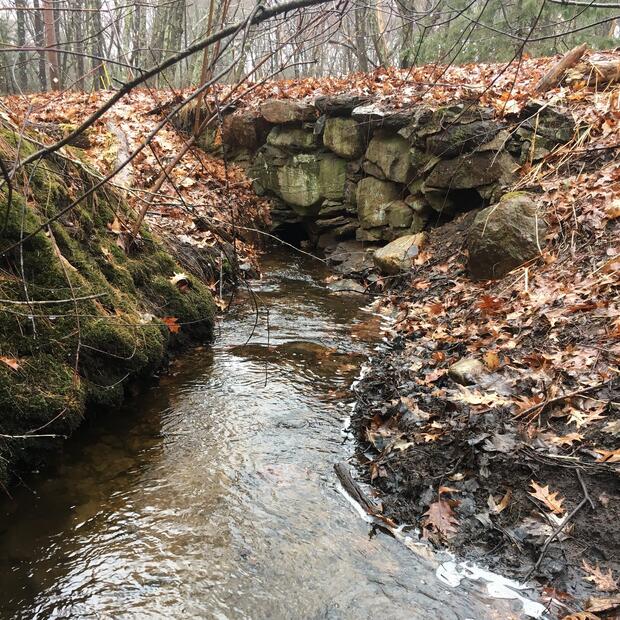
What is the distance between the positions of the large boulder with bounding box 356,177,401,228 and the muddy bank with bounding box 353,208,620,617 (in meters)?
4.63

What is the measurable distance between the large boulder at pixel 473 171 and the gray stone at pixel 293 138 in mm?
3040

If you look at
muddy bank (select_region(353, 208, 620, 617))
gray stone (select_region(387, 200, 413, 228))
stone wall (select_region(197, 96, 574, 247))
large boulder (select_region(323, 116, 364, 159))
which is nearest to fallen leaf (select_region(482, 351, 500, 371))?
muddy bank (select_region(353, 208, 620, 617))

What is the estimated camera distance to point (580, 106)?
22.8 ft

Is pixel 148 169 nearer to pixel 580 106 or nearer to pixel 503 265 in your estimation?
pixel 503 265

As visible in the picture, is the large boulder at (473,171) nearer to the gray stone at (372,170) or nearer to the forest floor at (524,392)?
the forest floor at (524,392)

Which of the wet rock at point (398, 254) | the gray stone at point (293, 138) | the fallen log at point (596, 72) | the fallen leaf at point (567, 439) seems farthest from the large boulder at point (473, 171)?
the fallen leaf at point (567, 439)

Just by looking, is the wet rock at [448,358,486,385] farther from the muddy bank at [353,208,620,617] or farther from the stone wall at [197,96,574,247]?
the stone wall at [197,96,574,247]

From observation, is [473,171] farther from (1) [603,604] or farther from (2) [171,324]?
(1) [603,604]

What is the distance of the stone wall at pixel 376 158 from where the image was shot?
7.18 m

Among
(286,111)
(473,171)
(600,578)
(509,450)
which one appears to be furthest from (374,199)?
(600,578)

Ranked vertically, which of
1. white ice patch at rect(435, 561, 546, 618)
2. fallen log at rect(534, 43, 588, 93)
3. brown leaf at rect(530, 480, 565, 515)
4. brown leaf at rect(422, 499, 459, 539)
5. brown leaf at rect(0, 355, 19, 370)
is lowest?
white ice patch at rect(435, 561, 546, 618)

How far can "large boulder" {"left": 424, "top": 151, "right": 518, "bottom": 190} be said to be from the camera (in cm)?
713

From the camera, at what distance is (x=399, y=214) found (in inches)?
345

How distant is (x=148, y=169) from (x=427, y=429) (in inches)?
277
